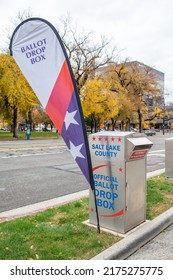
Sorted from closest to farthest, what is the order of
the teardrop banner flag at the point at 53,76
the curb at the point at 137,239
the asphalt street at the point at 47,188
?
the curb at the point at 137,239 → the teardrop banner flag at the point at 53,76 → the asphalt street at the point at 47,188

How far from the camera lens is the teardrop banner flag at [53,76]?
3529mm

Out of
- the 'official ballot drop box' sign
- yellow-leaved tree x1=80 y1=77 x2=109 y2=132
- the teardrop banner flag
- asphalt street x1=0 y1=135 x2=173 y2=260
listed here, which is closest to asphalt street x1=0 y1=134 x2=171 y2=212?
asphalt street x1=0 y1=135 x2=173 y2=260

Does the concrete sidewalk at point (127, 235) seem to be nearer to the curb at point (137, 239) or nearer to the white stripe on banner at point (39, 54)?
the curb at point (137, 239)

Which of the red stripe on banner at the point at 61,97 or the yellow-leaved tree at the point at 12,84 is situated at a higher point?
the yellow-leaved tree at the point at 12,84

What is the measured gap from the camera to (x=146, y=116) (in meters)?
65.4

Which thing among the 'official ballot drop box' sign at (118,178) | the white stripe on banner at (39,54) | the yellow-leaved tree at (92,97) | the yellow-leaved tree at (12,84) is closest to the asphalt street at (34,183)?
the 'official ballot drop box' sign at (118,178)

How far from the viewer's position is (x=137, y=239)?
3.80 meters

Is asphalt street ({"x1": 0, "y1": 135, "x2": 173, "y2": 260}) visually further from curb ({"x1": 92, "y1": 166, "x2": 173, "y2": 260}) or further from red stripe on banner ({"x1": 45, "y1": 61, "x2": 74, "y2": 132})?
red stripe on banner ({"x1": 45, "y1": 61, "x2": 74, "y2": 132})

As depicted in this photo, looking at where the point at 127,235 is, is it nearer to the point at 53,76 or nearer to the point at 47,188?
the point at 53,76

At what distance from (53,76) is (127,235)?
93.8 inches

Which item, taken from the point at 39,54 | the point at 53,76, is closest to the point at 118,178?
the point at 53,76

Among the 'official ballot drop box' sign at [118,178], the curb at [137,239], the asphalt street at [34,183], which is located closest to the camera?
the curb at [137,239]
